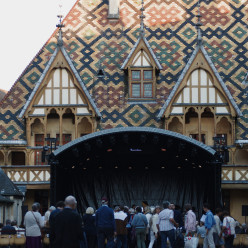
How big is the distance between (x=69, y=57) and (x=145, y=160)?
5.70 metres

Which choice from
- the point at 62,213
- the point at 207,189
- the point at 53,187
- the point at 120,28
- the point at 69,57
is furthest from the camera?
the point at 120,28

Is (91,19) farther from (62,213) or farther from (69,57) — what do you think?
(62,213)

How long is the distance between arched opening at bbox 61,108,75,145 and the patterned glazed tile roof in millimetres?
1261

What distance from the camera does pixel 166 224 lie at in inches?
938

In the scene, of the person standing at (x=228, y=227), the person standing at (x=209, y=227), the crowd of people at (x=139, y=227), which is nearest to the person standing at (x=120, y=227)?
the crowd of people at (x=139, y=227)

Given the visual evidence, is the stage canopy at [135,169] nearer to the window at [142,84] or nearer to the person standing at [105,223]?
the window at [142,84]

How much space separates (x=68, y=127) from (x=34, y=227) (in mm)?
17585

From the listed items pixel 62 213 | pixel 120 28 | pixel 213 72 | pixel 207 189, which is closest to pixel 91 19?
pixel 120 28

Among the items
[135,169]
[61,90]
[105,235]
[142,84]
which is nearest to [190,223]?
[105,235]

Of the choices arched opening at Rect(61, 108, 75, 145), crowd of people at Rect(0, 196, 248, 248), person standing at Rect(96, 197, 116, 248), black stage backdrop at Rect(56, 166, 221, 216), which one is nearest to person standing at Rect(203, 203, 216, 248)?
crowd of people at Rect(0, 196, 248, 248)

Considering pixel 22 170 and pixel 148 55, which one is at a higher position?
pixel 148 55

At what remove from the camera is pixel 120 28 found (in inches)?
1631

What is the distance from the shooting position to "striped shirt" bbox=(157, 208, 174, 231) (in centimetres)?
2377

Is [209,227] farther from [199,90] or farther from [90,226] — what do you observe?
[199,90]
